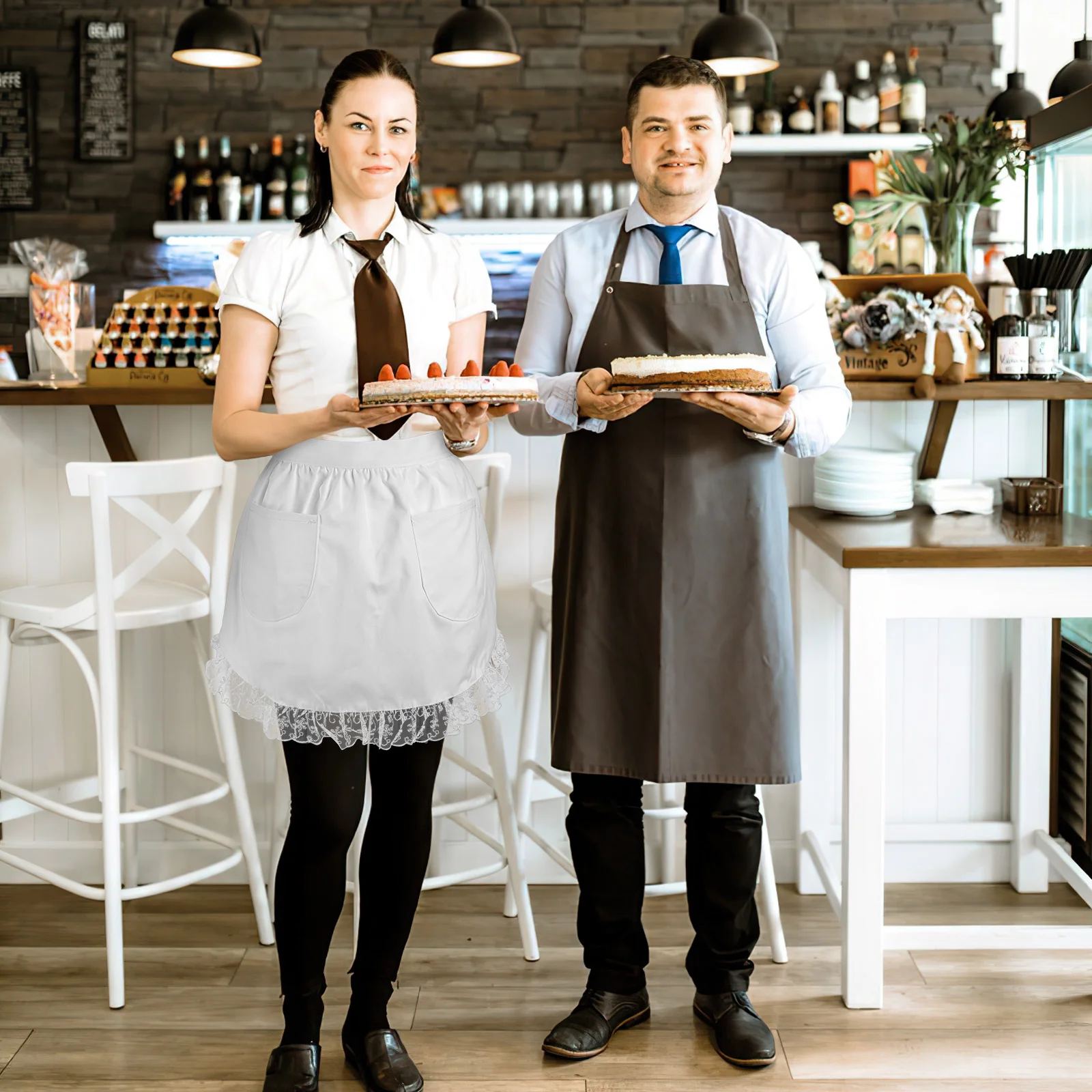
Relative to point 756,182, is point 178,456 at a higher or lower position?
lower

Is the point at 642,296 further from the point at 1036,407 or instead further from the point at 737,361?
the point at 1036,407

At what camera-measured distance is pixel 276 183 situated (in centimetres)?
525

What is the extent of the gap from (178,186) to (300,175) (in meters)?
0.53

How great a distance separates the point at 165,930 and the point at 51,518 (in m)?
0.92

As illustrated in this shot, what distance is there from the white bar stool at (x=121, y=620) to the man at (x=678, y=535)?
2.20 feet

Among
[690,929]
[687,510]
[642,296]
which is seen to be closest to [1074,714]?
[690,929]

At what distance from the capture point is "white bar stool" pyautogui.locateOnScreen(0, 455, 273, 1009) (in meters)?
2.14

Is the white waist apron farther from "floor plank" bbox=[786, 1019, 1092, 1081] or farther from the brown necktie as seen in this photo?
"floor plank" bbox=[786, 1019, 1092, 1081]

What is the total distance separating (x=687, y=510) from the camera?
6.17 ft

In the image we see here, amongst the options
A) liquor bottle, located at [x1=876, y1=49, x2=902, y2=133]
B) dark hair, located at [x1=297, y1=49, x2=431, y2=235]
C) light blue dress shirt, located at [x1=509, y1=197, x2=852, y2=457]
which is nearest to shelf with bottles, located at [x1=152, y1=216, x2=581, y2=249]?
liquor bottle, located at [x1=876, y1=49, x2=902, y2=133]

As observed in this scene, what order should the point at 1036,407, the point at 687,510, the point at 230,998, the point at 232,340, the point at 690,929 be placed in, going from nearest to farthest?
1. the point at 232,340
2. the point at 687,510
3. the point at 230,998
4. the point at 690,929
5. the point at 1036,407

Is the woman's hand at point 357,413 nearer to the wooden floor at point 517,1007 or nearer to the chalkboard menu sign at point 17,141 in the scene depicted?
the wooden floor at point 517,1007

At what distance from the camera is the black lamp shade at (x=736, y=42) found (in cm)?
400

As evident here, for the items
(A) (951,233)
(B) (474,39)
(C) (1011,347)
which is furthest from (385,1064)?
(B) (474,39)
